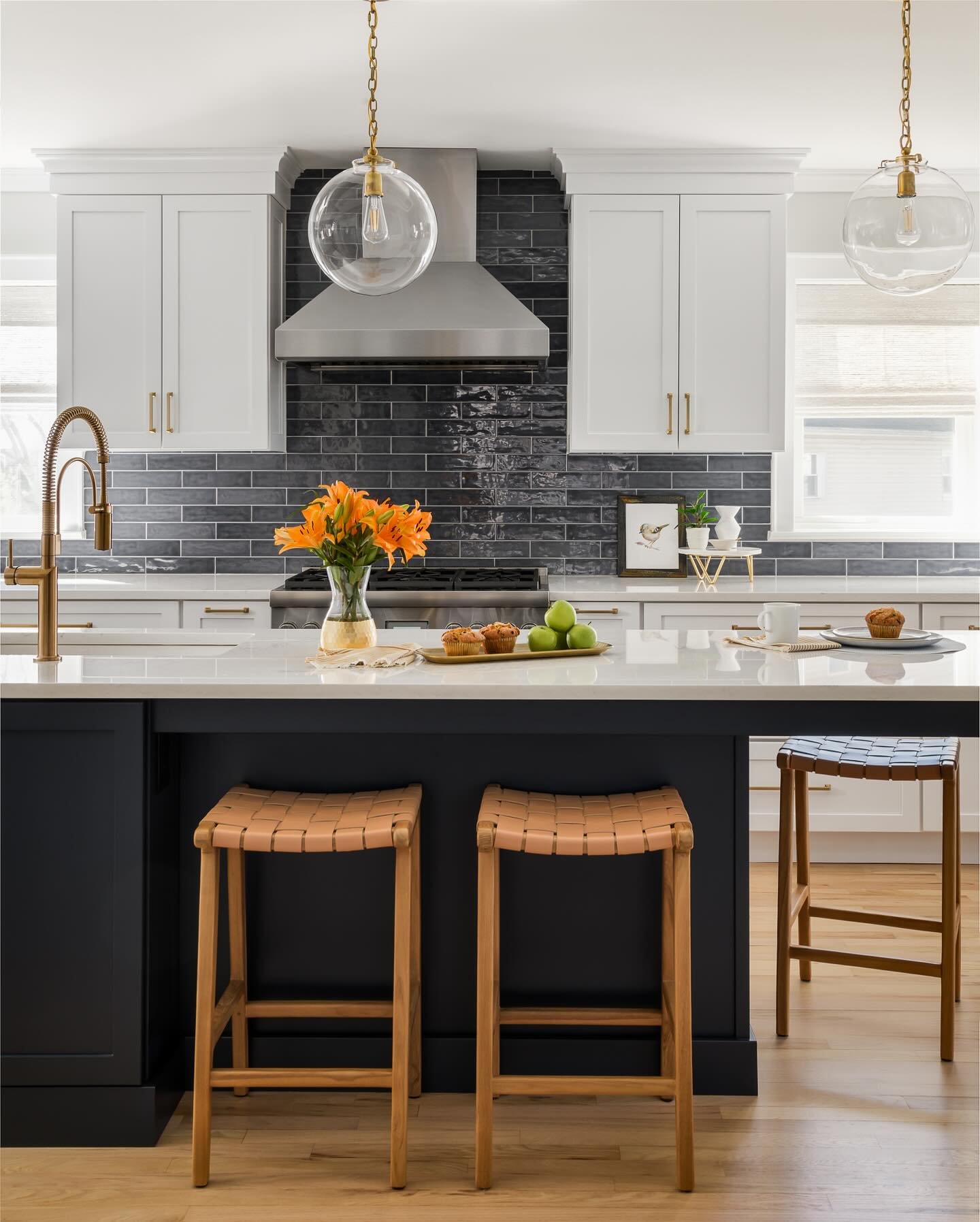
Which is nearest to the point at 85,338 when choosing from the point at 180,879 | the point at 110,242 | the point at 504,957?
the point at 110,242

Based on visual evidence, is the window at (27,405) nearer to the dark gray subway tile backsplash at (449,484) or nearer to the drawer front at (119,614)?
the dark gray subway tile backsplash at (449,484)

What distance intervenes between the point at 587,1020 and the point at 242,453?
3.07 metres

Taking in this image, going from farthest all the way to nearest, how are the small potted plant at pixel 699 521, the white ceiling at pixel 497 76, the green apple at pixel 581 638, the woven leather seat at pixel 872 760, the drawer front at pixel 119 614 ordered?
the small potted plant at pixel 699 521 → the drawer front at pixel 119 614 → the white ceiling at pixel 497 76 → the woven leather seat at pixel 872 760 → the green apple at pixel 581 638

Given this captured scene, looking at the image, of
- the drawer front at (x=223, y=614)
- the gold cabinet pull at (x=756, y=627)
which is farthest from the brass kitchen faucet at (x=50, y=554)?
the gold cabinet pull at (x=756, y=627)

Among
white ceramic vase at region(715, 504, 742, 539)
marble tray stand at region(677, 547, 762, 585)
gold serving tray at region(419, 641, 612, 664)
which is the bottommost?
gold serving tray at region(419, 641, 612, 664)

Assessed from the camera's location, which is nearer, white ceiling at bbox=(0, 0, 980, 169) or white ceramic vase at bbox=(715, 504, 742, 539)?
white ceiling at bbox=(0, 0, 980, 169)

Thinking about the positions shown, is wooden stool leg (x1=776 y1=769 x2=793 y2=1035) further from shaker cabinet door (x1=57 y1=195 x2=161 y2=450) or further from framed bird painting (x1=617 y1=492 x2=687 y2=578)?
shaker cabinet door (x1=57 y1=195 x2=161 y2=450)

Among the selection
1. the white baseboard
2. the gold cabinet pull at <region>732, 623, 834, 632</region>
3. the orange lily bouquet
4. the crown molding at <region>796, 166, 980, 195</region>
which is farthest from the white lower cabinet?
the crown molding at <region>796, 166, 980, 195</region>

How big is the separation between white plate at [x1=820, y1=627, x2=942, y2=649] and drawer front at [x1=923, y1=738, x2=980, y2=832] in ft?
5.15

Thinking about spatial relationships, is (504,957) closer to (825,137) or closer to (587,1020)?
(587,1020)

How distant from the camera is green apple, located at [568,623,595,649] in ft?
8.00

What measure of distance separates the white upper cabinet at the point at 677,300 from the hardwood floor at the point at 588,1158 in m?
2.41

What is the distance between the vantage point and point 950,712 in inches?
82.7

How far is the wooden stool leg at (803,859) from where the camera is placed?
279 cm
